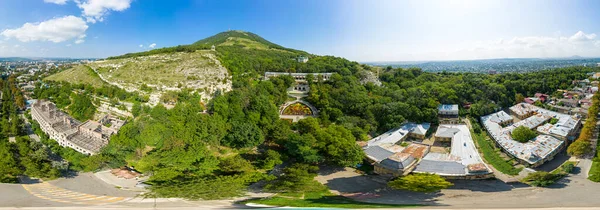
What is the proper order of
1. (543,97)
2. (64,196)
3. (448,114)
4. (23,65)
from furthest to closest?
(23,65) → (448,114) → (543,97) → (64,196)

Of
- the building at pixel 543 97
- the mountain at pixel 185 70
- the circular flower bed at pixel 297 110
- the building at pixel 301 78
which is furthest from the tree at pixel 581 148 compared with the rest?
the mountain at pixel 185 70

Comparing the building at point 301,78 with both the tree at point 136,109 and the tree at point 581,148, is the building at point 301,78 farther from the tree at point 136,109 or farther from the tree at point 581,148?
the tree at point 581,148

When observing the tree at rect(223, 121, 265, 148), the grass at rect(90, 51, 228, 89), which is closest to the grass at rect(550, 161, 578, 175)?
the tree at rect(223, 121, 265, 148)

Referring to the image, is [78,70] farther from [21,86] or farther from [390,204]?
[390,204]

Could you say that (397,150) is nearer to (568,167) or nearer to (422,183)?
(422,183)

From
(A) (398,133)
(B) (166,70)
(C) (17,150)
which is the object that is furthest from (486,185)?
(B) (166,70)
